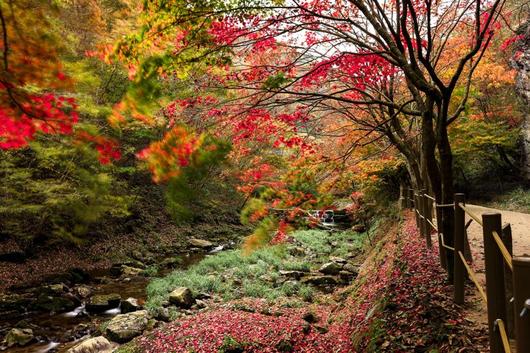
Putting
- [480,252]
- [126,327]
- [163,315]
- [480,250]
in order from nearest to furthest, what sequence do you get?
[480,252], [480,250], [126,327], [163,315]

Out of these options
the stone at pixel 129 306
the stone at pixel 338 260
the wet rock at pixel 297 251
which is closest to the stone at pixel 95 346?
the stone at pixel 129 306

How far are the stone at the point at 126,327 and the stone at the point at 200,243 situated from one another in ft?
33.5

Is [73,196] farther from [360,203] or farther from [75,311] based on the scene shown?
[360,203]

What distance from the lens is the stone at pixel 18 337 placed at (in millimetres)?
7648

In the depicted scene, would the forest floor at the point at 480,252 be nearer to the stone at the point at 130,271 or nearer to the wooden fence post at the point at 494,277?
the wooden fence post at the point at 494,277

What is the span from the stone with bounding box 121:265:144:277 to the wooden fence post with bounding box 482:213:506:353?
1287cm

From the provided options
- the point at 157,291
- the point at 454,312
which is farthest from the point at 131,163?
the point at 454,312

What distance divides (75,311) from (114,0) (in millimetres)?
16249

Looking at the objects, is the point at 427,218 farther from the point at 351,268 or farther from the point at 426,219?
the point at 351,268

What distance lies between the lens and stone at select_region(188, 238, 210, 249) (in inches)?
757

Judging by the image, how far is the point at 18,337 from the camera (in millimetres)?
7770

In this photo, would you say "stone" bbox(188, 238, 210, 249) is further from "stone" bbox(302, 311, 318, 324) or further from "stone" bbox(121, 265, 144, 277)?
"stone" bbox(302, 311, 318, 324)

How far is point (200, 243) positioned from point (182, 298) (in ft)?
31.2

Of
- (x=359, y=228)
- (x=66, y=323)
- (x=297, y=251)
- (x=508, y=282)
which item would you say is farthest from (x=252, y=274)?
(x=359, y=228)
